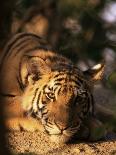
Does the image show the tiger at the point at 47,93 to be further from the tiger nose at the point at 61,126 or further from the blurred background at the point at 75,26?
the blurred background at the point at 75,26

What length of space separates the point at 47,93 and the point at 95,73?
1.27 ft

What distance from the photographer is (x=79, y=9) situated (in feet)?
6.55

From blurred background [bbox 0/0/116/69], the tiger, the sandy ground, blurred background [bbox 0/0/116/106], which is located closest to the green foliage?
blurred background [bbox 0/0/116/106]

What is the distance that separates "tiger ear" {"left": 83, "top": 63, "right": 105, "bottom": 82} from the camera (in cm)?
331

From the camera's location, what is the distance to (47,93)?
3148 mm

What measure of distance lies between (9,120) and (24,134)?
0.18 metres

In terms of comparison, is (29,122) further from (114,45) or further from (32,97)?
(114,45)

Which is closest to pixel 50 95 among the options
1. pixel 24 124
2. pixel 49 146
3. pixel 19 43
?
pixel 24 124

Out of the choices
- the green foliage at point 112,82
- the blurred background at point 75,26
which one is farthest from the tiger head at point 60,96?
the green foliage at point 112,82

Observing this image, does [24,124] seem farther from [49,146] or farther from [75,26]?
[75,26]

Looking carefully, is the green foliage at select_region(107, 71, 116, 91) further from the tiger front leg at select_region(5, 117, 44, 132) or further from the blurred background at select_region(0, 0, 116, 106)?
the tiger front leg at select_region(5, 117, 44, 132)

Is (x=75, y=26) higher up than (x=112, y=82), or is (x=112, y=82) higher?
(x=75, y=26)

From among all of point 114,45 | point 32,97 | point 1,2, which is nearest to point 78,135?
point 32,97

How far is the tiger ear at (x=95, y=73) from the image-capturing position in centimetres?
331
